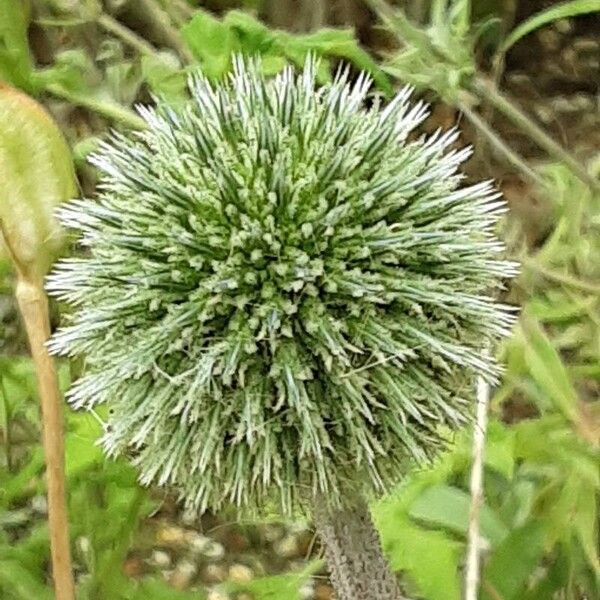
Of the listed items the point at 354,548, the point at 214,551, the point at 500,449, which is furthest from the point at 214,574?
the point at 354,548

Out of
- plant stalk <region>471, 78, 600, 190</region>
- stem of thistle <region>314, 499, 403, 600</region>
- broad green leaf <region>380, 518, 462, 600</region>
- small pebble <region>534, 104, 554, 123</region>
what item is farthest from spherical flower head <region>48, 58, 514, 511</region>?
small pebble <region>534, 104, 554, 123</region>

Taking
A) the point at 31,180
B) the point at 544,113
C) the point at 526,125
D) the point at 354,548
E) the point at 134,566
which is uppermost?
the point at 544,113

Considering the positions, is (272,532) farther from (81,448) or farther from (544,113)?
(544,113)

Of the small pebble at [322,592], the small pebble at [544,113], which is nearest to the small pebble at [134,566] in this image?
the small pebble at [322,592]

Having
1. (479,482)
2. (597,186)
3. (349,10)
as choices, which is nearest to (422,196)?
(479,482)

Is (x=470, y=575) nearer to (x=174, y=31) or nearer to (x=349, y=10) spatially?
(x=174, y=31)

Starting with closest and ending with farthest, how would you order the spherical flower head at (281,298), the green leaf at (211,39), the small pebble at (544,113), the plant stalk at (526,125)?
the spherical flower head at (281,298)
the green leaf at (211,39)
the plant stalk at (526,125)
the small pebble at (544,113)

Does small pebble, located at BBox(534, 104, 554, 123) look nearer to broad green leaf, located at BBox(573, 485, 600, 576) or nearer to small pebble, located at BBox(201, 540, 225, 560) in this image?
small pebble, located at BBox(201, 540, 225, 560)

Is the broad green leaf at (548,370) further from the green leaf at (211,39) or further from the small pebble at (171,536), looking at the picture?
the small pebble at (171,536)

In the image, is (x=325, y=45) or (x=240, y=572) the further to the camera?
(x=240, y=572)
